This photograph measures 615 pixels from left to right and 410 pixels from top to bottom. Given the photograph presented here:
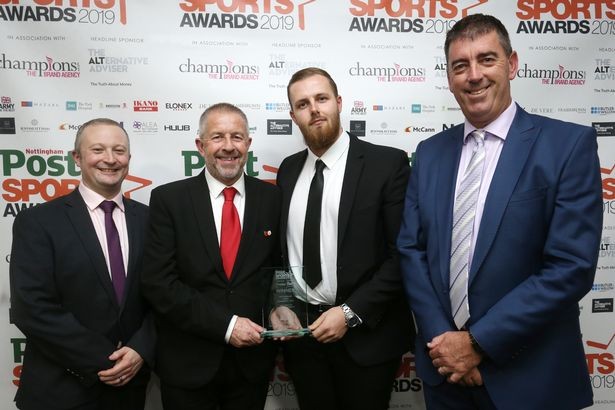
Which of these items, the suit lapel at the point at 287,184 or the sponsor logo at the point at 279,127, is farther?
the sponsor logo at the point at 279,127

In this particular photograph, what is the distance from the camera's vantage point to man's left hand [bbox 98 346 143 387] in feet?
6.21

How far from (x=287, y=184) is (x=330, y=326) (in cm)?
70

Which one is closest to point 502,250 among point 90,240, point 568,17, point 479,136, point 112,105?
point 479,136

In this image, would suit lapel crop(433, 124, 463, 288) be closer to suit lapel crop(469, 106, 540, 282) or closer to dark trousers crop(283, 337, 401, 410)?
suit lapel crop(469, 106, 540, 282)

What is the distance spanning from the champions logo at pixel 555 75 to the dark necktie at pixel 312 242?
1.58 metres

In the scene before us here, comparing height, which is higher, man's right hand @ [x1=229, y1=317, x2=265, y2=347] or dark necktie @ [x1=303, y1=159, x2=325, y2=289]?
dark necktie @ [x1=303, y1=159, x2=325, y2=289]

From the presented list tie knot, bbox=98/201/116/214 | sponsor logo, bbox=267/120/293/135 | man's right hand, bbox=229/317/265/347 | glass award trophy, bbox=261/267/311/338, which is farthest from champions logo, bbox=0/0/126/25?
man's right hand, bbox=229/317/265/347

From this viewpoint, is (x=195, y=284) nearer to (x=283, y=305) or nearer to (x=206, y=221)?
(x=206, y=221)

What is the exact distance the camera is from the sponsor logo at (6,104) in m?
2.52

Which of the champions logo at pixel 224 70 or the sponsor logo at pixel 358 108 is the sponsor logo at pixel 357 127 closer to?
the sponsor logo at pixel 358 108

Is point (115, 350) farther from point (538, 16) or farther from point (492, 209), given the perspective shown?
point (538, 16)

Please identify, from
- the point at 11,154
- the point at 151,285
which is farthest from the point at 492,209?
the point at 11,154

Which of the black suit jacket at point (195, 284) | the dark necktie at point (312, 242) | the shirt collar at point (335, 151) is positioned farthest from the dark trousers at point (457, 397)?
the shirt collar at point (335, 151)

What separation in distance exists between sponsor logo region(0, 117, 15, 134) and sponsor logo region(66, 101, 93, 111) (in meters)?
0.30
